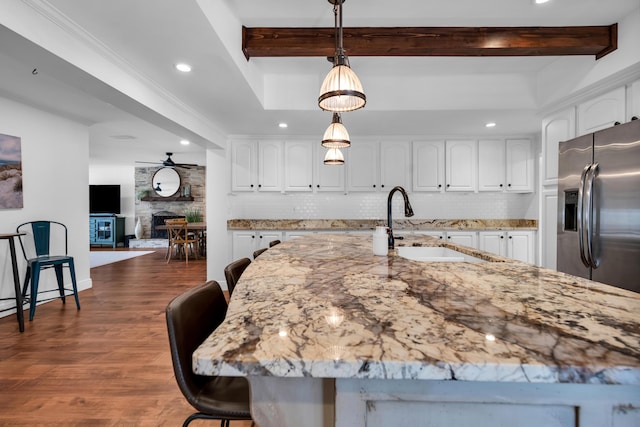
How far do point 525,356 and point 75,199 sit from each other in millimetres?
5204

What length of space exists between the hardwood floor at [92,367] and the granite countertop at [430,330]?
1288 millimetres

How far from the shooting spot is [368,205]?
489cm

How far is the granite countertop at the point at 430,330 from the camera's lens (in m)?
0.53

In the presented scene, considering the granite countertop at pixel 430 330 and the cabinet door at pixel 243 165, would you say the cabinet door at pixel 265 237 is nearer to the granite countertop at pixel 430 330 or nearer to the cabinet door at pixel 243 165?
the cabinet door at pixel 243 165

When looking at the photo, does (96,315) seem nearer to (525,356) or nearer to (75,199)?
(75,199)

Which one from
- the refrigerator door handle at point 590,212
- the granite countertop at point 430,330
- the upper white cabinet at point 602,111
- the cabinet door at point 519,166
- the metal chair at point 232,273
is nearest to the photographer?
the granite countertop at point 430,330

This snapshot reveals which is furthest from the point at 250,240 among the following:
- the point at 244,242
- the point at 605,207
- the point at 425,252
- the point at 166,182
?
the point at 166,182

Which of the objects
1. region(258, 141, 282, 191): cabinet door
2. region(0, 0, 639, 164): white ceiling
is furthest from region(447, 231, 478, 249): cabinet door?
region(258, 141, 282, 191): cabinet door

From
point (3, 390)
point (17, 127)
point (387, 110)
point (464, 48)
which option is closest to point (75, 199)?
point (17, 127)

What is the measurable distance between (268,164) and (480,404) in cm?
435

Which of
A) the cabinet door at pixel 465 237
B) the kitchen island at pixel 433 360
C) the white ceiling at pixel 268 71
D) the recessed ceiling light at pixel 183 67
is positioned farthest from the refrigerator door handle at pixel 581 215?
the recessed ceiling light at pixel 183 67

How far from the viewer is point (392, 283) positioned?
1.10 meters

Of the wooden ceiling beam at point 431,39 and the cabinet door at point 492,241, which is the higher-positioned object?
the wooden ceiling beam at point 431,39

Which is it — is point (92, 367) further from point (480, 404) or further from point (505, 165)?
point (505, 165)
